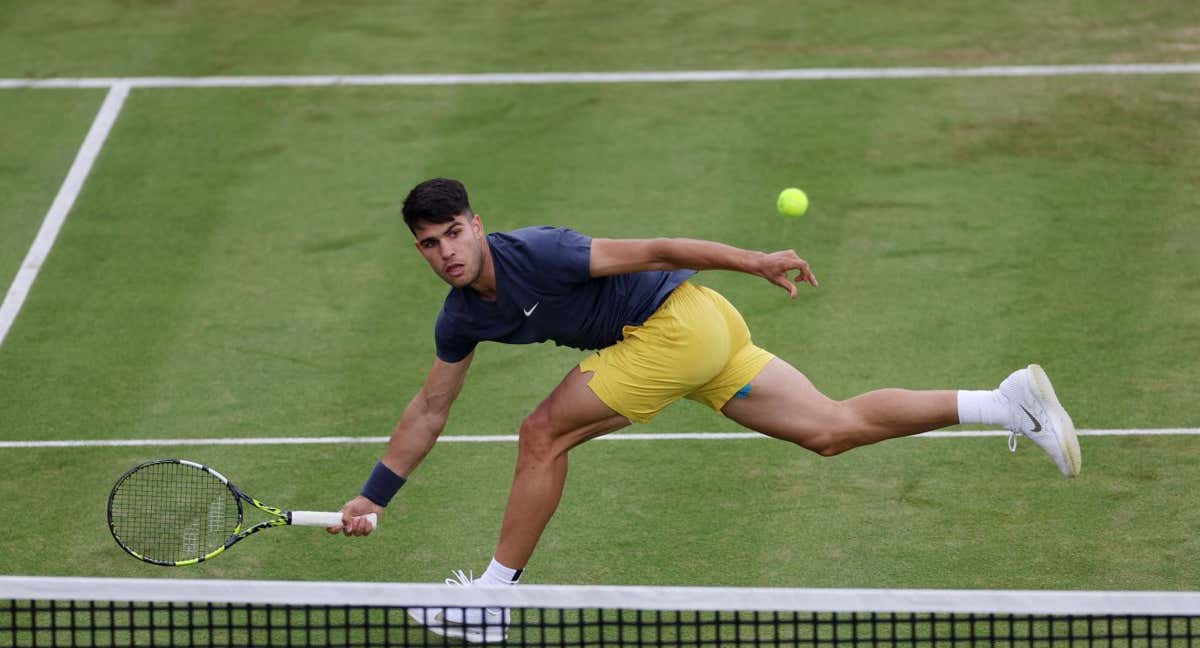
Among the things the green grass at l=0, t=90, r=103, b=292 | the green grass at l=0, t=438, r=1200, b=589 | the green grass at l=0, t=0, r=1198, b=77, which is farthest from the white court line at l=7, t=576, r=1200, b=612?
the green grass at l=0, t=0, r=1198, b=77

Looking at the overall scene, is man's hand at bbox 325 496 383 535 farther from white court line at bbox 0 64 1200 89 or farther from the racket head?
white court line at bbox 0 64 1200 89

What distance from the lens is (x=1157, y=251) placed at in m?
11.0

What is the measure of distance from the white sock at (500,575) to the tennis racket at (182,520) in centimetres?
48

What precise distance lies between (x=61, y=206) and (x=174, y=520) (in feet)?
17.2

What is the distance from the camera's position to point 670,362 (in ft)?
22.9

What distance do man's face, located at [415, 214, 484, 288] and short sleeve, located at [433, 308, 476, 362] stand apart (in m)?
0.27

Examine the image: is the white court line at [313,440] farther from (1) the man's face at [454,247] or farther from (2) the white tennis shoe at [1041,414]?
(1) the man's face at [454,247]

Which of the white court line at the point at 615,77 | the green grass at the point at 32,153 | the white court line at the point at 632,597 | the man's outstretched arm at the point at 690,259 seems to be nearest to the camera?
the white court line at the point at 632,597

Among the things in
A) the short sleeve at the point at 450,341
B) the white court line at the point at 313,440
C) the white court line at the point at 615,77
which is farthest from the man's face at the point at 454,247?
the white court line at the point at 615,77

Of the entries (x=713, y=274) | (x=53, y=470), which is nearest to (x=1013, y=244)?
(x=713, y=274)

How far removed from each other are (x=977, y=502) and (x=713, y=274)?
3.29 metres

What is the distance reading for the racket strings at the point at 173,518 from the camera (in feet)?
24.2

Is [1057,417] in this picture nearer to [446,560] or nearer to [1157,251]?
[446,560]

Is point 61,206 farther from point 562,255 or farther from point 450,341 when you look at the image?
point 562,255
